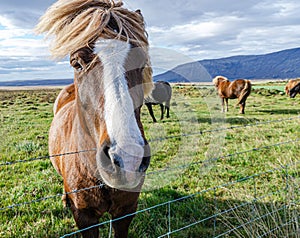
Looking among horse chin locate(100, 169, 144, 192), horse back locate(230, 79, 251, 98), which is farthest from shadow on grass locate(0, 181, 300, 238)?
horse back locate(230, 79, 251, 98)

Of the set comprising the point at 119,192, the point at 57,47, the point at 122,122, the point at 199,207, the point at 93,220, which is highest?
the point at 57,47

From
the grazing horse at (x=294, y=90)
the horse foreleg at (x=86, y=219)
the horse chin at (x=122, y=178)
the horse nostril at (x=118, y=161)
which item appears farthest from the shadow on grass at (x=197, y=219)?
the grazing horse at (x=294, y=90)

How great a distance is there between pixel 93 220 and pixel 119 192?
448 millimetres

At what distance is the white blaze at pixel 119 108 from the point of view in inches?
56.5

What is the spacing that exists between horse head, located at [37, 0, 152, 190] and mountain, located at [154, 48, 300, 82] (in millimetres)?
887

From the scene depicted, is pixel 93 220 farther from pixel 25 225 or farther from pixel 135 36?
pixel 135 36

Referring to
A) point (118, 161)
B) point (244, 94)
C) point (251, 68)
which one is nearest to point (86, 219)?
point (118, 161)

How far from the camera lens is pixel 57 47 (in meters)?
2.00

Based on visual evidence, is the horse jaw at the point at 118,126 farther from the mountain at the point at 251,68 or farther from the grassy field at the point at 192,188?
the mountain at the point at 251,68

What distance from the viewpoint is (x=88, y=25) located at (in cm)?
185

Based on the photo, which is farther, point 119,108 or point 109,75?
point 109,75

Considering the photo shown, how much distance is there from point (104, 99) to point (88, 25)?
59 centimetres

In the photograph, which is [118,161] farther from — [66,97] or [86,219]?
[66,97]

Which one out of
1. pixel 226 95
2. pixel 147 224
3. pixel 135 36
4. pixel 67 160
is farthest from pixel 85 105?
pixel 226 95
